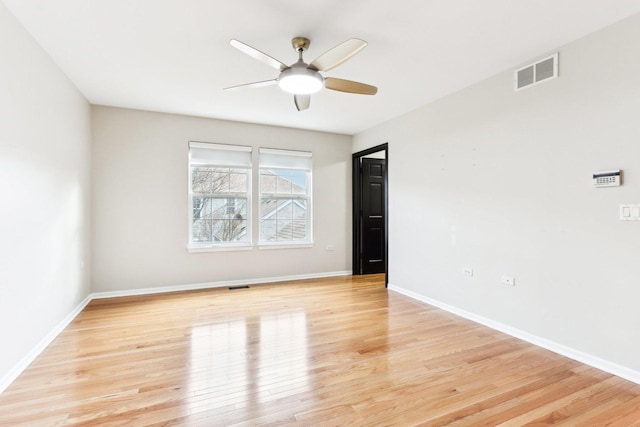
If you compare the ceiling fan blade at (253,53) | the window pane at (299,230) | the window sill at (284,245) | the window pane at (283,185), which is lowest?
the window sill at (284,245)

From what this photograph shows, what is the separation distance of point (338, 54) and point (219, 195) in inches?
133

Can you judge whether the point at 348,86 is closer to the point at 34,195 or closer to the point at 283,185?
the point at 34,195

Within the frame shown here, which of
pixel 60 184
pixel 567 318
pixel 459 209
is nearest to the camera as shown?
pixel 567 318

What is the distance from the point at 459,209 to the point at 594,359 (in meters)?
1.79

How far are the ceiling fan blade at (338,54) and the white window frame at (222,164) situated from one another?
115 inches

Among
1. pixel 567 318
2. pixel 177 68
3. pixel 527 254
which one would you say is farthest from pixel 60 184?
pixel 567 318

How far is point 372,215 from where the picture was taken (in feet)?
19.6

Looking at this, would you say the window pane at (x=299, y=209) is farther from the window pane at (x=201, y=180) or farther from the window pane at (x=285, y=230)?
the window pane at (x=201, y=180)

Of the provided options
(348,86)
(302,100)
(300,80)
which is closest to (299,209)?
(302,100)

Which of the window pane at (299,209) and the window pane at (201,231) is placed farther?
the window pane at (299,209)

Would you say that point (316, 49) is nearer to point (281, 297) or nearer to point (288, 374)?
point (288, 374)

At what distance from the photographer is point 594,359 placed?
98.2 inches

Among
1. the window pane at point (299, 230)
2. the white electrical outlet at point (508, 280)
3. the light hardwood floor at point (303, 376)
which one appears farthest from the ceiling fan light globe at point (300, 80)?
the window pane at point (299, 230)

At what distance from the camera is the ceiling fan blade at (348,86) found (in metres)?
2.71
